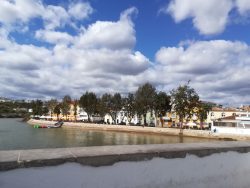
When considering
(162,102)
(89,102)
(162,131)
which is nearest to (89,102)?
(89,102)

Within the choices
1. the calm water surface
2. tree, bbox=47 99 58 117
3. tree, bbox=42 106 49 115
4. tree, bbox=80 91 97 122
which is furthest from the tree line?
tree, bbox=42 106 49 115

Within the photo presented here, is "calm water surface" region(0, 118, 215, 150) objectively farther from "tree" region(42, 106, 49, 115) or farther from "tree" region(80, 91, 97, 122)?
"tree" region(42, 106, 49, 115)

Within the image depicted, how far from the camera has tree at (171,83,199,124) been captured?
262 ft

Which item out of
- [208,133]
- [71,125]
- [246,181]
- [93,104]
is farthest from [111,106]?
[246,181]

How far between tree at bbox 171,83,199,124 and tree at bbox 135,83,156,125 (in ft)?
30.2

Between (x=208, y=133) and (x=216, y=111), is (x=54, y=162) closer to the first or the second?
(x=208, y=133)

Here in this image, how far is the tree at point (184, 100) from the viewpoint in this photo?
79.9 meters

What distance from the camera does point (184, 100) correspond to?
263 ft

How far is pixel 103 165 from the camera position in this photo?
11.2 ft

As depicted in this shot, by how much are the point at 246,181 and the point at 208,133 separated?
69.2 meters

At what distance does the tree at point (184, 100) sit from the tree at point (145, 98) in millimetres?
9194

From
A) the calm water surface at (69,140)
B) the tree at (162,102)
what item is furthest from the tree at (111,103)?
the calm water surface at (69,140)

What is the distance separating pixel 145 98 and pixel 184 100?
1368 cm

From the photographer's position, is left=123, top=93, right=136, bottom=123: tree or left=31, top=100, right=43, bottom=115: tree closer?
left=123, top=93, right=136, bottom=123: tree
